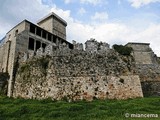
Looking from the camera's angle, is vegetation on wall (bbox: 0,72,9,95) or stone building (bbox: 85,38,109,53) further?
vegetation on wall (bbox: 0,72,9,95)

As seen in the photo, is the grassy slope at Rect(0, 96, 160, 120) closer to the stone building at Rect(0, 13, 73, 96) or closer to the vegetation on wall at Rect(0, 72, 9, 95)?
the stone building at Rect(0, 13, 73, 96)

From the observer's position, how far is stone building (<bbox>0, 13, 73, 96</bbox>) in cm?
2308

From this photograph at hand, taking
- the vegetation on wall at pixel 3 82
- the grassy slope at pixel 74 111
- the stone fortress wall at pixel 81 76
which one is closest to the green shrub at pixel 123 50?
the stone fortress wall at pixel 81 76

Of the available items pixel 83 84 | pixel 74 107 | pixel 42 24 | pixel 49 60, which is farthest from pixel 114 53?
pixel 42 24

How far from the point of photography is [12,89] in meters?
21.3

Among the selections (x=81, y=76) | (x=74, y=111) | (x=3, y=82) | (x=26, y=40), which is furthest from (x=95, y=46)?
(x=26, y=40)

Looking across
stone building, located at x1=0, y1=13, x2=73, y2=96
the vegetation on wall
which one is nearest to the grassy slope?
stone building, located at x1=0, y1=13, x2=73, y2=96

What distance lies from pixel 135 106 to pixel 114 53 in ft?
21.0

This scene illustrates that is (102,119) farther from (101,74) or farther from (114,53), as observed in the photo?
(114,53)

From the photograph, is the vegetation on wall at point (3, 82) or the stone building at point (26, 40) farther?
the stone building at point (26, 40)

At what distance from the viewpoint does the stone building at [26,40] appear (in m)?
23.1

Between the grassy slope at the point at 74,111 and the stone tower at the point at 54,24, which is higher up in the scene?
the stone tower at the point at 54,24

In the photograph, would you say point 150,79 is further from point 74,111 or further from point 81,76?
point 74,111

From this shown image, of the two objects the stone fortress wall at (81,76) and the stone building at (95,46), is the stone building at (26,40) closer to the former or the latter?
the stone fortress wall at (81,76)
